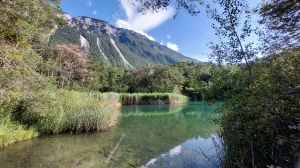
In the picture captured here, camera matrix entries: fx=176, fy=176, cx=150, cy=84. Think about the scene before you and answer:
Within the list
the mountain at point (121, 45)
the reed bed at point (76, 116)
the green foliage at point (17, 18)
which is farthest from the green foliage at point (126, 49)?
the green foliage at point (17, 18)

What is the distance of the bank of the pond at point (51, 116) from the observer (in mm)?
5656

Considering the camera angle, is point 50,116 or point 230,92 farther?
point 50,116

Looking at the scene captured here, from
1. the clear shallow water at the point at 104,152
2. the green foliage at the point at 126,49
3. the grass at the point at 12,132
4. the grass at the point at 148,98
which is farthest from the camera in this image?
the green foliage at the point at 126,49

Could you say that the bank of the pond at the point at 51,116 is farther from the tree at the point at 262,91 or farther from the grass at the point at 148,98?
the grass at the point at 148,98

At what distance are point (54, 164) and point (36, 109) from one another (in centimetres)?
239

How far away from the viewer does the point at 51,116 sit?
6.89m

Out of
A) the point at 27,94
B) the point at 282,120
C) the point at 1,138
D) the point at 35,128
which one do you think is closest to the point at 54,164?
the point at 1,138

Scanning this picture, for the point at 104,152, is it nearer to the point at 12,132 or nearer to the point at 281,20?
the point at 12,132

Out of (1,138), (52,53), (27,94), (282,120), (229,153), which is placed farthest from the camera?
(52,53)

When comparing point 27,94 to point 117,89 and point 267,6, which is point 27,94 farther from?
point 117,89

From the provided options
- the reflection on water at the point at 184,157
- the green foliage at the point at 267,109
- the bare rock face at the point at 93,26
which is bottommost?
the reflection on water at the point at 184,157

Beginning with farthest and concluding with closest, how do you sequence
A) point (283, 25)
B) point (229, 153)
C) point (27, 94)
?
point (27, 94) → point (283, 25) → point (229, 153)

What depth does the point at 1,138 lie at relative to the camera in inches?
204

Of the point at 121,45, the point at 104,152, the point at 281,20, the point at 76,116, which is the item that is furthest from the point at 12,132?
the point at 121,45
